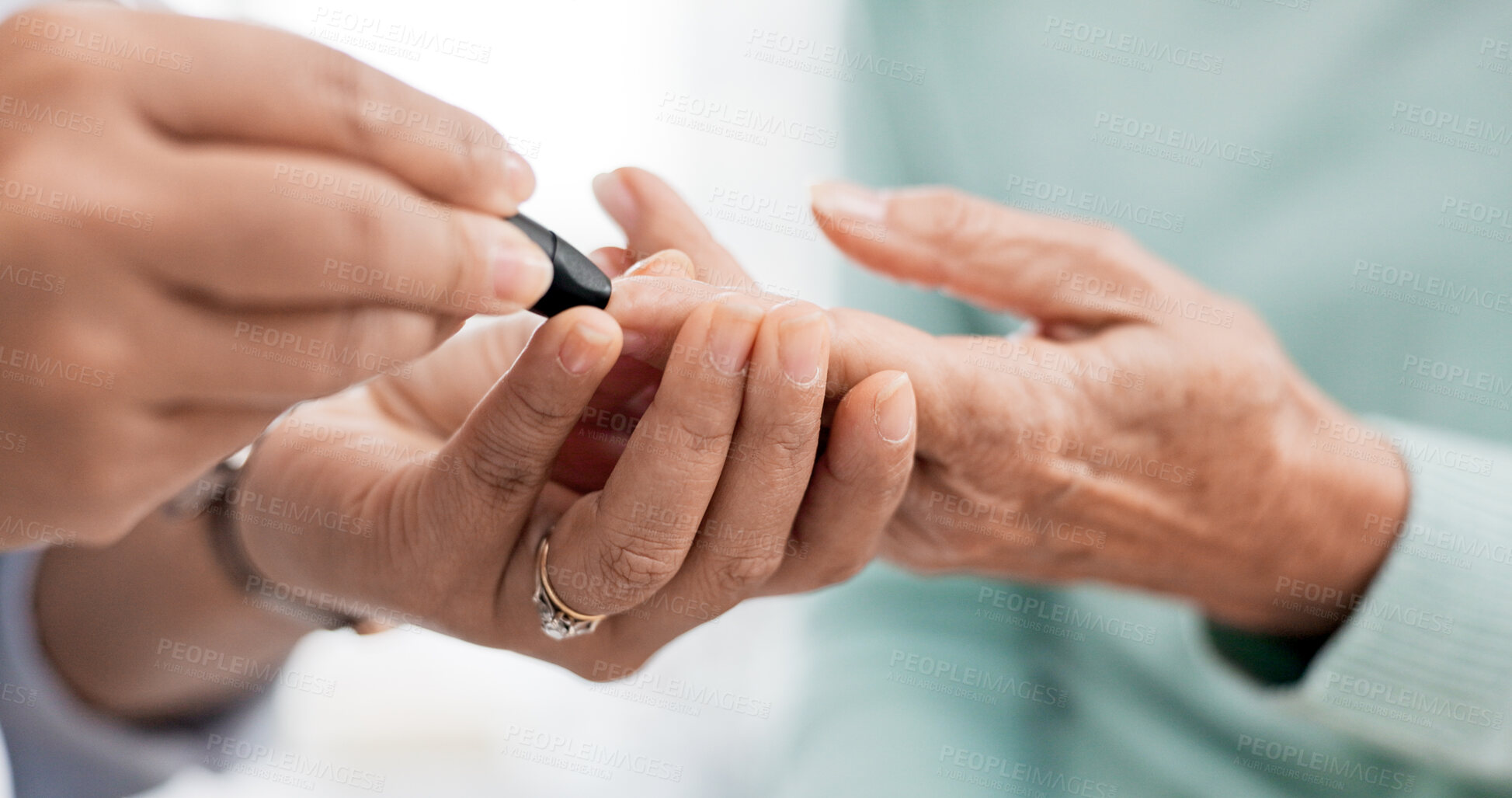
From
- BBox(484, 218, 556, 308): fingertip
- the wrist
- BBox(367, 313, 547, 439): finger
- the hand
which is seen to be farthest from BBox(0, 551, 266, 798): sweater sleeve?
the wrist

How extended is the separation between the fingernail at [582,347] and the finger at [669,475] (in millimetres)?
65

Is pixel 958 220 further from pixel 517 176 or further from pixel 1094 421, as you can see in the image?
pixel 517 176

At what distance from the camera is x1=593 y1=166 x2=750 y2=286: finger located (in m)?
0.81

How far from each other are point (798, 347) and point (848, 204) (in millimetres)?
268

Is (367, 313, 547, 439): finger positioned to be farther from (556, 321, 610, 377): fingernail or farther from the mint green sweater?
the mint green sweater

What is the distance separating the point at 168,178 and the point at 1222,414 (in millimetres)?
821

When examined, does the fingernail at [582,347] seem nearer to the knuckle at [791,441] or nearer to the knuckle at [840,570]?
the knuckle at [791,441]

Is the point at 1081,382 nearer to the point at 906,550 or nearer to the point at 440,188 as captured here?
the point at 906,550

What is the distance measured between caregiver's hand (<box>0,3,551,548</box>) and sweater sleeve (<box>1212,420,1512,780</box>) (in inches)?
34.8

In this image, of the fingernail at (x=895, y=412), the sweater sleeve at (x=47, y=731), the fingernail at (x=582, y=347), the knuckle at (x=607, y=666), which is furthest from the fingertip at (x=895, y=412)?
the sweater sleeve at (x=47, y=731)

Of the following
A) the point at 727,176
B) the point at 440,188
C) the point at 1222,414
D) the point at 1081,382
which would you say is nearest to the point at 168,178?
the point at 440,188

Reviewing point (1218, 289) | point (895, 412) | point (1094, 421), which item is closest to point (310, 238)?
point (895, 412)

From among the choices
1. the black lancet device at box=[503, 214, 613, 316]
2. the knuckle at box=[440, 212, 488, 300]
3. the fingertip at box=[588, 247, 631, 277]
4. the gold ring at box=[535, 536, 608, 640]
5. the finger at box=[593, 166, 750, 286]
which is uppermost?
the knuckle at box=[440, 212, 488, 300]

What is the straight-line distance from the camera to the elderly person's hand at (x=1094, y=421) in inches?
30.2
